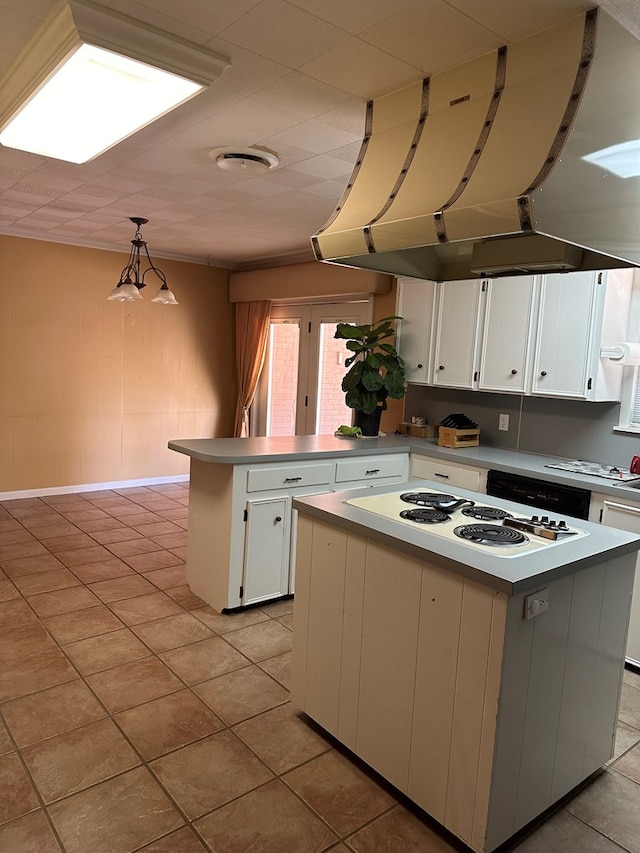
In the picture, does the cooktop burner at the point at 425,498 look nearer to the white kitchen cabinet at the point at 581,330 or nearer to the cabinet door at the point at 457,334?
the white kitchen cabinet at the point at 581,330

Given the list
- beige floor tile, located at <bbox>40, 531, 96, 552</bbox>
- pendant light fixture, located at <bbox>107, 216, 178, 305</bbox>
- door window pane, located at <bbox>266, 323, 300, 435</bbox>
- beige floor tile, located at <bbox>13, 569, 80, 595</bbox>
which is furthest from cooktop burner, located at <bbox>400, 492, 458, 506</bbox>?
door window pane, located at <bbox>266, 323, 300, 435</bbox>

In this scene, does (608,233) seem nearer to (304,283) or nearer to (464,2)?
(464,2)

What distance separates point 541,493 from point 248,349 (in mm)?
4226

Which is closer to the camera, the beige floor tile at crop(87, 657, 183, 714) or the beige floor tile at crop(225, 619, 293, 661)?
the beige floor tile at crop(87, 657, 183, 714)

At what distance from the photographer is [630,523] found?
3033 mm

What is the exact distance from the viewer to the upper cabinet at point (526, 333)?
137 inches

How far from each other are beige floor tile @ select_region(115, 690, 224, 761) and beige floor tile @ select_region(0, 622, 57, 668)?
30.1 inches

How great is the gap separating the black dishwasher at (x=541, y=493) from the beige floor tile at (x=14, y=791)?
8.81 feet

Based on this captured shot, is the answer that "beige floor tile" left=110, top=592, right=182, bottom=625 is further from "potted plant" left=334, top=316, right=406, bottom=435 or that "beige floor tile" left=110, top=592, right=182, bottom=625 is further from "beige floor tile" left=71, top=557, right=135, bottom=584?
"potted plant" left=334, top=316, right=406, bottom=435

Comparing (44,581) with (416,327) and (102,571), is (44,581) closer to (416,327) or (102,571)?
(102,571)

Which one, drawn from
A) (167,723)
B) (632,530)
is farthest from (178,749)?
(632,530)

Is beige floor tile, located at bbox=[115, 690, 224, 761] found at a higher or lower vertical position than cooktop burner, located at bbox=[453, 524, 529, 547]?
lower

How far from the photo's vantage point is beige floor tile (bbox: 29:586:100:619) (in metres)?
3.47

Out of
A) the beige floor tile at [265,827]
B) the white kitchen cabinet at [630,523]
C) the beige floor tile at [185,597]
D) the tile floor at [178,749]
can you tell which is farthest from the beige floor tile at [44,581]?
the white kitchen cabinet at [630,523]
